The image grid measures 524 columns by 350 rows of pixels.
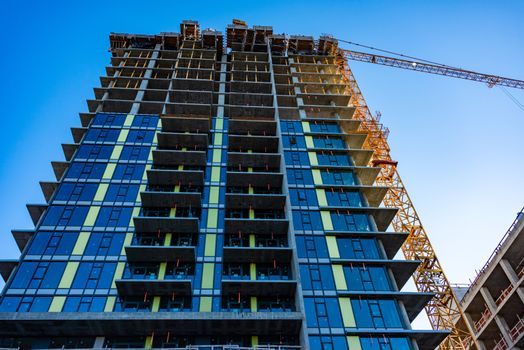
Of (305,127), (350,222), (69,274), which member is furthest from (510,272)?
(69,274)

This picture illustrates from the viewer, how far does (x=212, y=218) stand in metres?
44.3

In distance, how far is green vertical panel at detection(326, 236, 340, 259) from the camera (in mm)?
40094

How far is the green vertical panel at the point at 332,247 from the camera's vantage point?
1578 inches

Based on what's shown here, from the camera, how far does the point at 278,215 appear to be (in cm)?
4578

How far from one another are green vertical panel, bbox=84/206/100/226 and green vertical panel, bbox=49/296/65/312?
320 inches

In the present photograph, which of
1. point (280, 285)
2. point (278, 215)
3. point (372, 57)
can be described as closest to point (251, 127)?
point (278, 215)

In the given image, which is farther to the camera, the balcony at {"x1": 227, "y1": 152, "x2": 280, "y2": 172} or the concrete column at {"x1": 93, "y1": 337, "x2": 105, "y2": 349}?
the balcony at {"x1": 227, "y1": 152, "x2": 280, "y2": 172}

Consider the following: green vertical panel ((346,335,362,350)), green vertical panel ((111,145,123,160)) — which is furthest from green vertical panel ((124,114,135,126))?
green vertical panel ((346,335,362,350))

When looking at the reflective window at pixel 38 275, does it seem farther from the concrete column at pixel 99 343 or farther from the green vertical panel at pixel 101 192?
the green vertical panel at pixel 101 192

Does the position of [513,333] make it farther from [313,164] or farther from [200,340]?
[200,340]

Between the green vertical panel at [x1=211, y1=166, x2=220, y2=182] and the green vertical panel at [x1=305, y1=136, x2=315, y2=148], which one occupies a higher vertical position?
the green vertical panel at [x1=305, y1=136, x2=315, y2=148]

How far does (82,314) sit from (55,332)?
10.2 feet

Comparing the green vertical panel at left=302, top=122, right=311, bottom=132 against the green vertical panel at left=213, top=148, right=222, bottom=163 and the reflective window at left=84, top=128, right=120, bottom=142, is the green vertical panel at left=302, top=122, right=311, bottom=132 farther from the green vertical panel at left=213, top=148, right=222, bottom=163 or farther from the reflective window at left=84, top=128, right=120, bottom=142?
the reflective window at left=84, top=128, right=120, bottom=142

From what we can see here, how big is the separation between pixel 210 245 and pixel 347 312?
13875mm
